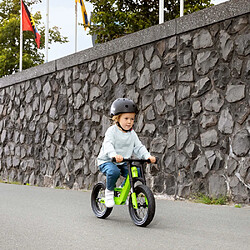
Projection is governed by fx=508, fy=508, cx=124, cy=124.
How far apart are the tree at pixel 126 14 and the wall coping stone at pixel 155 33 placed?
12988 mm

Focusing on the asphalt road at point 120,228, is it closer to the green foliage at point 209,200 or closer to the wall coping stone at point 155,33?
the green foliage at point 209,200

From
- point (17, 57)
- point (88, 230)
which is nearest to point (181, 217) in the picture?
point (88, 230)

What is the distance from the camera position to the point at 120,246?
4426mm

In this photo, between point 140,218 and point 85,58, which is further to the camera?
point 85,58

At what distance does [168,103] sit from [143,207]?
3281 millimetres

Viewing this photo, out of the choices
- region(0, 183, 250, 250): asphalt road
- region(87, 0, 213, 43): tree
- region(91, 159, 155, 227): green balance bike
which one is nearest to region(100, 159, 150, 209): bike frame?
region(91, 159, 155, 227): green balance bike

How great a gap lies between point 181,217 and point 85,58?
5516 mm

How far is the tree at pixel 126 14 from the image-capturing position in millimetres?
25000

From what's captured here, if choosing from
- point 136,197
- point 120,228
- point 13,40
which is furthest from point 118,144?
point 13,40

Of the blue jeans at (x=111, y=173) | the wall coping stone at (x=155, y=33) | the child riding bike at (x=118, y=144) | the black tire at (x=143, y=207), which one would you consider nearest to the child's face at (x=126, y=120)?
the child riding bike at (x=118, y=144)

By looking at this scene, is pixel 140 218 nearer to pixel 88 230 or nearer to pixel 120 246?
pixel 88 230

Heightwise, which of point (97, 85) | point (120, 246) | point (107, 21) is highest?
point (107, 21)

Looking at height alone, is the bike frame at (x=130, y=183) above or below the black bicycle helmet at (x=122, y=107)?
below

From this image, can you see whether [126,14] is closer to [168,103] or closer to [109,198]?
[168,103]
